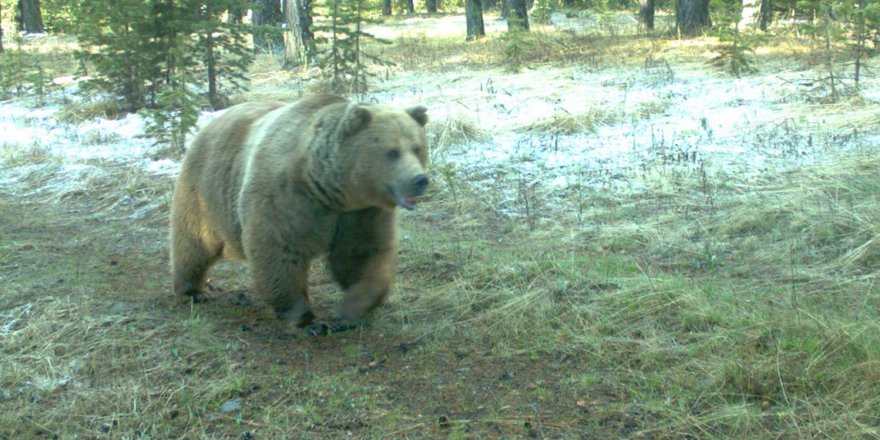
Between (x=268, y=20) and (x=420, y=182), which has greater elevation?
(x=268, y=20)

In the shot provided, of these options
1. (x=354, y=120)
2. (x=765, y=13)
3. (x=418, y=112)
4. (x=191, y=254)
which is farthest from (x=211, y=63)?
(x=765, y=13)

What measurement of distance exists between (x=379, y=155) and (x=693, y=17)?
46.2 feet

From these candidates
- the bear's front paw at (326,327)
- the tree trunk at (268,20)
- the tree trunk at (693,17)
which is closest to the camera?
the bear's front paw at (326,327)

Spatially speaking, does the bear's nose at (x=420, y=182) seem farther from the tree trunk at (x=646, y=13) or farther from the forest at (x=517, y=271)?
the tree trunk at (x=646, y=13)

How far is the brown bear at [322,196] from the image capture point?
4.91m

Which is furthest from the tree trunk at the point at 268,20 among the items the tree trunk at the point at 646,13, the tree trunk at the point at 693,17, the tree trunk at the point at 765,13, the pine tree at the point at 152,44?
the tree trunk at the point at 765,13

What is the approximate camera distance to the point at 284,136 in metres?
5.31

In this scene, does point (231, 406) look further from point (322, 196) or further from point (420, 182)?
point (420, 182)

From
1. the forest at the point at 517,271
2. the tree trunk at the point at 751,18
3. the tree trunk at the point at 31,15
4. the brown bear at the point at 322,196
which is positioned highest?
the tree trunk at the point at 31,15

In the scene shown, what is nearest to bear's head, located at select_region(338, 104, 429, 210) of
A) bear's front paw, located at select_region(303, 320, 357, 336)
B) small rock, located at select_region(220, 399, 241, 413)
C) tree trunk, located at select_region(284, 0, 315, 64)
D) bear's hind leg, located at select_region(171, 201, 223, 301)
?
bear's front paw, located at select_region(303, 320, 357, 336)

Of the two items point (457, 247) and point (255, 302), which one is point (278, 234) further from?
point (457, 247)

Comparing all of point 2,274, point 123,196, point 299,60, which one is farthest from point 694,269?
point 299,60

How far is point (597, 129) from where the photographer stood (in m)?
9.98

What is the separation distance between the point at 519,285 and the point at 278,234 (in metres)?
1.67
